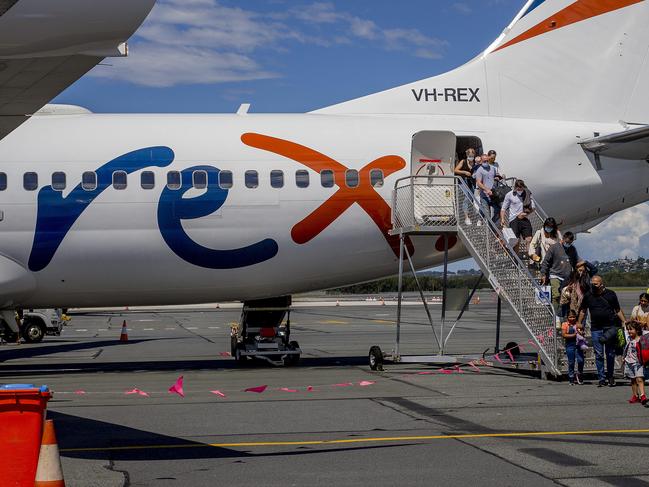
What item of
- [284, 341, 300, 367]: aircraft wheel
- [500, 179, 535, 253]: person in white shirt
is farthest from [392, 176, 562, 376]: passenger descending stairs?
[284, 341, 300, 367]: aircraft wheel

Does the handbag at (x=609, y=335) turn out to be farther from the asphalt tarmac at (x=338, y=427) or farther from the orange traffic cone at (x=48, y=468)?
the orange traffic cone at (x=48, y=468)

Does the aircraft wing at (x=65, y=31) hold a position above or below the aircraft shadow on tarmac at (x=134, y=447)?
above

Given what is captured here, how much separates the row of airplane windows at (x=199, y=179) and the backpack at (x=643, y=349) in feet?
25.3

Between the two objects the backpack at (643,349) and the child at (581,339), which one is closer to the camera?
the backpack at (643,349)

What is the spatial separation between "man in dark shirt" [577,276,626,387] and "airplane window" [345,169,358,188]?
622 cm

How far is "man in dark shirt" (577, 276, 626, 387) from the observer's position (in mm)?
16391

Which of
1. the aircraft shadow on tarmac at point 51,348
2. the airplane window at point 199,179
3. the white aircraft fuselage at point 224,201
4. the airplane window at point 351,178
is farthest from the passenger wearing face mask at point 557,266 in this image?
the aircraft shadow on tarmac at point 51,348

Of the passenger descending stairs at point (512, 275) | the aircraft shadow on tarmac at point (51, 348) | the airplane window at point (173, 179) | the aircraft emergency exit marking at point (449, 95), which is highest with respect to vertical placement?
the aircraft emergency exit marking at point (449, 95)

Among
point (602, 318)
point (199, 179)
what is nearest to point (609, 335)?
point (602, 318)

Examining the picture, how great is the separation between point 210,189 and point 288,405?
704 centimetres

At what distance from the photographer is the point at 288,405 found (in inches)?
582

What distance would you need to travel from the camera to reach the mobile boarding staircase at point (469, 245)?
731 inches

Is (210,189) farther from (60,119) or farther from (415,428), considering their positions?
(415,428)

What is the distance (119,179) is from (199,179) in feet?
5.84
